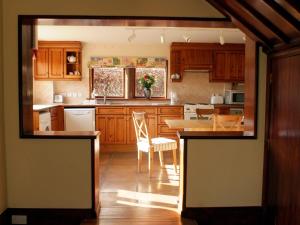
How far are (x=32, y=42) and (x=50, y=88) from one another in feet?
13.0

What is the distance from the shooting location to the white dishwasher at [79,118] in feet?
21.0

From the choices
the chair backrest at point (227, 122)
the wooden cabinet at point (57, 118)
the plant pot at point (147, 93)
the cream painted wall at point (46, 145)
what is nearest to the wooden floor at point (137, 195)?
the cream painted wall at point (46, 145)

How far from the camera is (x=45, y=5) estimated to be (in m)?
2.86

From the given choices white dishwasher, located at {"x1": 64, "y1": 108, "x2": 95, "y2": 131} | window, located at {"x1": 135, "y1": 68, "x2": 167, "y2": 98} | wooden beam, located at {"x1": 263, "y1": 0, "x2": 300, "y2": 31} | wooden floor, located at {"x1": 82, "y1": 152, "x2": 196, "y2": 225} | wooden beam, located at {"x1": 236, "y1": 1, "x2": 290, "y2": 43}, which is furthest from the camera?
window, located at {"x1": 135, "y1": 68, "x2": 167, "y2": 98}

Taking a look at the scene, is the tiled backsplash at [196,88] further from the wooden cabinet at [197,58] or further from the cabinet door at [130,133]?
the cabinet door at [130,133]

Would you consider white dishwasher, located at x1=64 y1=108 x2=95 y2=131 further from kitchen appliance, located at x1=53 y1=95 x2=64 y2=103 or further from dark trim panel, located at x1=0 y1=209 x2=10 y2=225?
dark trim panel, located at x1=0 y1=209 x2=10 y2=225

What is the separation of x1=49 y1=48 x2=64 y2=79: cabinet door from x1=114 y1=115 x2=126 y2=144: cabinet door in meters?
1.57

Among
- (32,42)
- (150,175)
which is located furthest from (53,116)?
(32,42)

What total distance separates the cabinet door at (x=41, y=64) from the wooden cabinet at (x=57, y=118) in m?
0.92

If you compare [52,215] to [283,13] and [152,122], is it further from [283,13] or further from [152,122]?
[152,122]

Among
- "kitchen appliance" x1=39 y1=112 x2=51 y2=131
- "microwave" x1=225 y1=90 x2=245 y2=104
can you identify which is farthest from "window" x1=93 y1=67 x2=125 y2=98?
"microwave" x1=225 y1=90 x2=245 y2=104

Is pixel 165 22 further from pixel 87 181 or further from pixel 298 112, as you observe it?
pixel 87 181

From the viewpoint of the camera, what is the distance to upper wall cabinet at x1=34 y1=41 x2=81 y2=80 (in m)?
6.70

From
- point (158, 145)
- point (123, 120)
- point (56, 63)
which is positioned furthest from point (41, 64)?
point (158, 145)
